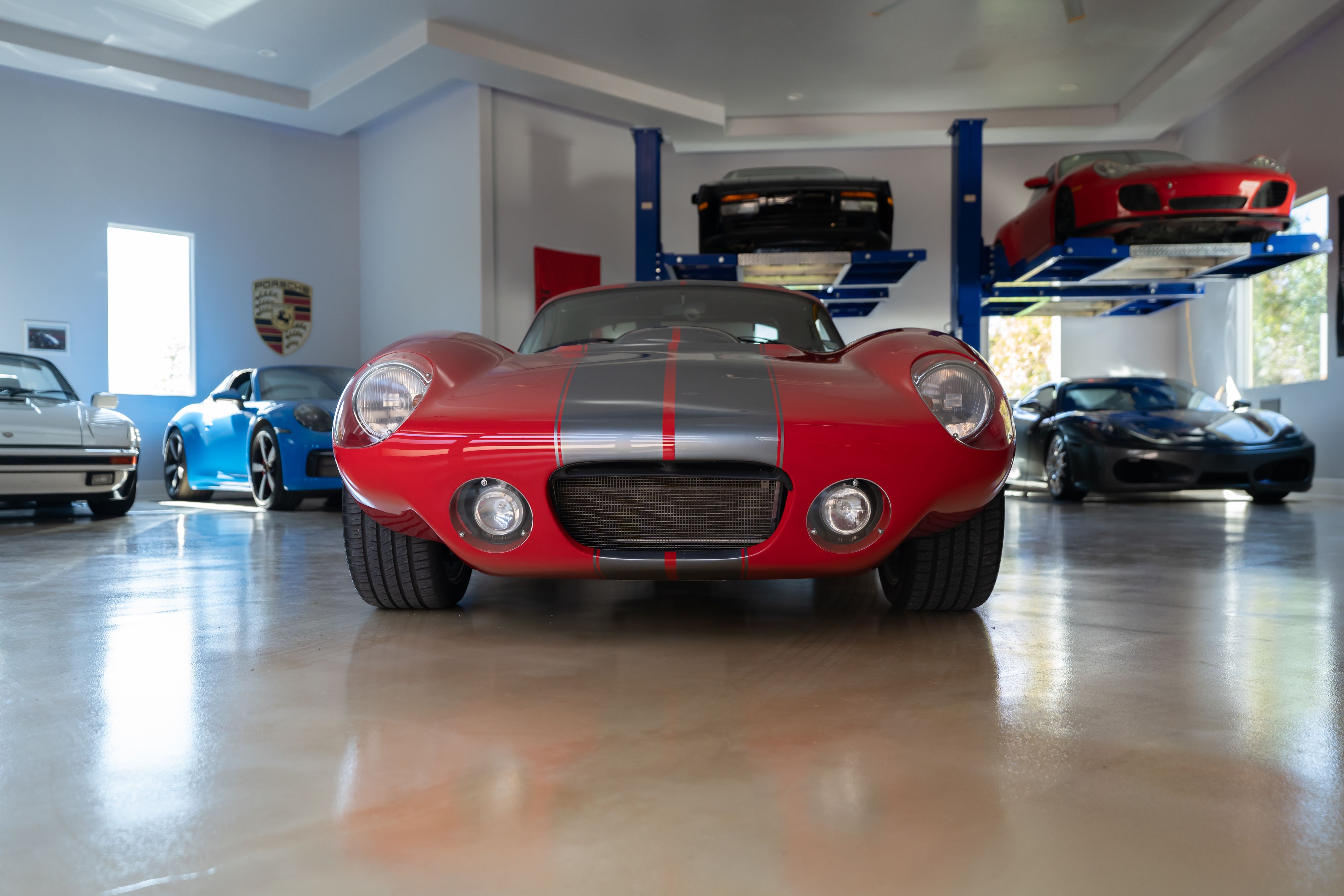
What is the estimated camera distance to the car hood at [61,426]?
Answer: 5.73 m

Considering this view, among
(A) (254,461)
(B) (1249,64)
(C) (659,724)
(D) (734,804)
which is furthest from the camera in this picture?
(B) (1249,64)

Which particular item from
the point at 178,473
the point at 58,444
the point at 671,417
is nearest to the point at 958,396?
the point at 671,417

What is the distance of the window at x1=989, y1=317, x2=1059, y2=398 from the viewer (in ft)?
43.6

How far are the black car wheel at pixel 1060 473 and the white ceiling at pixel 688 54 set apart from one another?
13.0ft

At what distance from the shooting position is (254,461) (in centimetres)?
732

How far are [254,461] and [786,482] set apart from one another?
242 inches

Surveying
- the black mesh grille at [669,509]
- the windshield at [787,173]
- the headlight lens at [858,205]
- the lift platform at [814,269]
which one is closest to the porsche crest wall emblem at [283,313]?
the lift platform at [814,269]

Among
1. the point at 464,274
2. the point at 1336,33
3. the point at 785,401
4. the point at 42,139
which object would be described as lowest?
the point at 785,401

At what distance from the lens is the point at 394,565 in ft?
8.64

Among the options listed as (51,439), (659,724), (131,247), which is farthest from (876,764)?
(131,247)

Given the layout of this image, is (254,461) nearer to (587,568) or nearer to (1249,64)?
(587,568)

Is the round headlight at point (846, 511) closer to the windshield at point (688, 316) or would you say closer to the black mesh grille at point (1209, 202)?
the windshield at point (688, 316)

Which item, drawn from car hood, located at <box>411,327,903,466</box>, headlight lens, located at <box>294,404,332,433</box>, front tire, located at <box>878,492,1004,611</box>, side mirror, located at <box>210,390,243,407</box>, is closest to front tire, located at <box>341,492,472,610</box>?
car hood, located at <box>411,327,903,466</box>

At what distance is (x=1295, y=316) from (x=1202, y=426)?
13.5 ft
